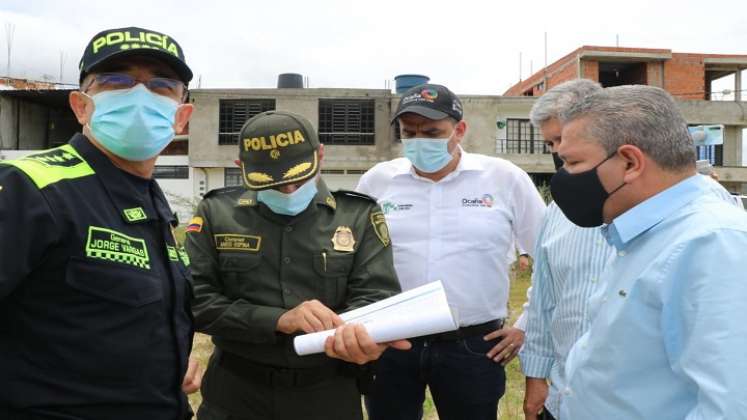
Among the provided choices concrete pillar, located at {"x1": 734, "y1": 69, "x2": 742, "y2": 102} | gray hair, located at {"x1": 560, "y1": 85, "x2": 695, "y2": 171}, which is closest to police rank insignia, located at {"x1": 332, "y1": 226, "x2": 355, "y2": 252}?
gray hair, located at {"x1": 560, "y1": 85, "x2": 695, "y2": 171}

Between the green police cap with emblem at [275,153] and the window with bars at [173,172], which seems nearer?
the green police cap with emblem at [275,153]

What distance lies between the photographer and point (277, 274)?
211cm

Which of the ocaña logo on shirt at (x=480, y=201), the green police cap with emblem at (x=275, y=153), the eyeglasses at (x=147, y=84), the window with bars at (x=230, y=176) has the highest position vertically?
the window with bars at (x=230, y=176)

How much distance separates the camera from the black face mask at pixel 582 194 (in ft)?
5.03

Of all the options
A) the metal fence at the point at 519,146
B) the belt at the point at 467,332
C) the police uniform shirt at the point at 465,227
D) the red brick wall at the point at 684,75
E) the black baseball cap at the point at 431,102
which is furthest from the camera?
the red brick wall at the point at 684,75

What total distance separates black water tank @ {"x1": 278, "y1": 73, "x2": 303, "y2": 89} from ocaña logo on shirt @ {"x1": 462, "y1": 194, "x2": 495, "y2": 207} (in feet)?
75.8

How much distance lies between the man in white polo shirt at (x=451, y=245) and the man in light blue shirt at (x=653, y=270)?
3.28ft

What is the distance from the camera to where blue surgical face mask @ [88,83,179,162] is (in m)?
Result: 1.72

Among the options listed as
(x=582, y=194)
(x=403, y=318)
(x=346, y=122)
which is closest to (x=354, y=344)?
(x=403, y=318)

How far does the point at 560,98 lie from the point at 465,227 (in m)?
0.78

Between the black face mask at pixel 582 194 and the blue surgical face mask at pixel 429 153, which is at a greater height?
the blue surgical face mask at pixel 429 153

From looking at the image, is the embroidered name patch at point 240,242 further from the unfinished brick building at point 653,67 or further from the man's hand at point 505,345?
the unfinished brick building at point 653,67

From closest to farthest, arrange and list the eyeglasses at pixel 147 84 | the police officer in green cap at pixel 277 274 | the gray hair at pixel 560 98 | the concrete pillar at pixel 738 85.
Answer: the eyeglasses at pixel 147 84 < the police officer in green cap at pixel 277 274 < the gray hair at pixel 560 98 < the concrete pillar at pixel 738 85

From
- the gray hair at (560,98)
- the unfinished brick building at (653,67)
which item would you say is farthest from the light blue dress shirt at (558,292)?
the unfinished brick building at (653,67)
